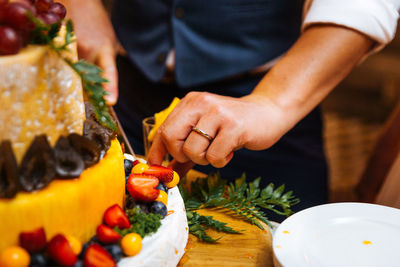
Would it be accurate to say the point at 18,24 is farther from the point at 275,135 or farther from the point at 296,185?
the point at 296,185

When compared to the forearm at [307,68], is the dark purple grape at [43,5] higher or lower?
higher

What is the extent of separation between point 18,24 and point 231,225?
2.59 feet

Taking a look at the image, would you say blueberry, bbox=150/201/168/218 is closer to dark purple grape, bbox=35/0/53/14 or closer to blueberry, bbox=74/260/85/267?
blueberry, bbox=74/260/85/267

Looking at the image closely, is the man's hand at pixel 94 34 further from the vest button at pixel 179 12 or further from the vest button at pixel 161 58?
the vest button at pixel 179 12

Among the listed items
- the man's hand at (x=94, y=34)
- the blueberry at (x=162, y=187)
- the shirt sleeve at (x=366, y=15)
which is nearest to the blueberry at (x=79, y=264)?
the blueberry at (x=162, y=187)

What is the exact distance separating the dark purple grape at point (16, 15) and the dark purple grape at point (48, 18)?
49 mm

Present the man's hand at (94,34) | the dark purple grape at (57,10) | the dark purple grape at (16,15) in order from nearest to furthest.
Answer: the dark purple grape at (16,15) → the dark purple grape at (57,10) → the man's hand at (94,34)

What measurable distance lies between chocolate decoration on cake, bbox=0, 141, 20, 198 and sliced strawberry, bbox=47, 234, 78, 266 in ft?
0.42

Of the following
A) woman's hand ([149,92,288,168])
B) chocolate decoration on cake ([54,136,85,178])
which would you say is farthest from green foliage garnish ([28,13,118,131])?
woman's hand ([149,92,288,168])

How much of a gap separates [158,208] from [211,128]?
303 millimetres

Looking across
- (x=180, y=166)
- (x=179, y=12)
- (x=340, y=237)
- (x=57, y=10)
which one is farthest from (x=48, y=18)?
(x=179, y=12)

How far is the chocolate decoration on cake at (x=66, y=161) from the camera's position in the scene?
0.89 m

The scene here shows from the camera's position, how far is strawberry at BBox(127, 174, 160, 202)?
106 centimetres

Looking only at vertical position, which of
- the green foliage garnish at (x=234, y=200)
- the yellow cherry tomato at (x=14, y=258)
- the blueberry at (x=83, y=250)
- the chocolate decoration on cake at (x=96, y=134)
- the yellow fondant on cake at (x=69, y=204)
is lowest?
the green foliage garnish at (x=234, y=200)
